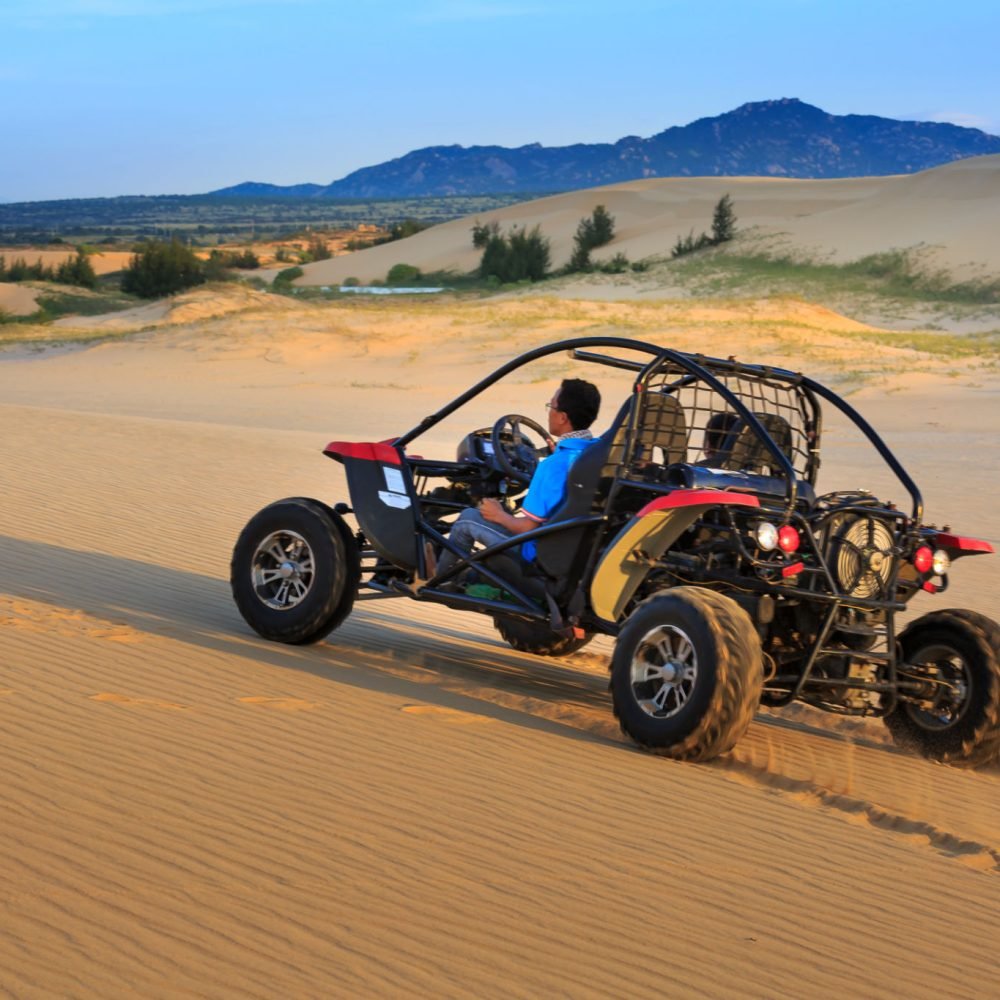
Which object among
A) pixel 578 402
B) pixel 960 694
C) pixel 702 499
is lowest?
pixel 960 694

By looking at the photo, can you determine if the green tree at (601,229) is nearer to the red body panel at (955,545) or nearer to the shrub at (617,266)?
the shrub at (617,266)

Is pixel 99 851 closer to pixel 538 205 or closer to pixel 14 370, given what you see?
pixel 14 370

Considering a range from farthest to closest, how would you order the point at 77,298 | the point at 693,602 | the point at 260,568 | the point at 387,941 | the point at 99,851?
the point at 77,298 → the point at 260,568 → the point at 693,602 → the point at 99,851 → the point at 387,941

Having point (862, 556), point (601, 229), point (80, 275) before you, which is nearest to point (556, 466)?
point (862, 556)

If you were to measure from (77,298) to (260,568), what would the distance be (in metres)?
47.5

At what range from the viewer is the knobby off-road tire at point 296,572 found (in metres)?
8.38

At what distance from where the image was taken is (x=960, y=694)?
7.33 metres

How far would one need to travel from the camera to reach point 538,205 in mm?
95750

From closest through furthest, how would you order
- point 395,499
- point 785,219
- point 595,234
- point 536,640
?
point 395,499 → point 536,640 → point 595,234 → point 785,219

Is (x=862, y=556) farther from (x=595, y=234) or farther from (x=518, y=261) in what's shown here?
(x=595, y=234)

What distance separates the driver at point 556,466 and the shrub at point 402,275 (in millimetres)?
60940

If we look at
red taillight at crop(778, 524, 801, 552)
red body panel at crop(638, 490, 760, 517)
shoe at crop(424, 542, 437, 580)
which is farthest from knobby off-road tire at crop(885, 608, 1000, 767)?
shoe at crop(424, 542, 437, 580)

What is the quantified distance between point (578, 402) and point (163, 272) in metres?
48.6

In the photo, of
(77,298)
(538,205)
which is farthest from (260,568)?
(538,205)
